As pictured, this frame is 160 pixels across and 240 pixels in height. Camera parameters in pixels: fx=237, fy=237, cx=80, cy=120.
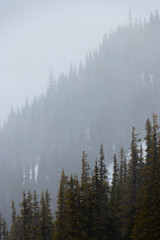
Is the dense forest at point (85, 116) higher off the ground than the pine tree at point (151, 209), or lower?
higher

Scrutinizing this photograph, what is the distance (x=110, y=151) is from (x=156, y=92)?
38799mm

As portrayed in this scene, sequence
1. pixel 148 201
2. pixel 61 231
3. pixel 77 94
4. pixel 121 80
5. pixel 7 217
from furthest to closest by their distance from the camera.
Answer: pixel 77 94
pixel 121 80
pixel 7 217
pixel 61 231
pixel 148 201

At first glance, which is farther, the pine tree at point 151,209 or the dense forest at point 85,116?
the dense forest at point 85,116

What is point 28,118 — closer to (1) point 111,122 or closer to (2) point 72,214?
(1) point 111,122

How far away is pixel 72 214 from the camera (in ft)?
68.3

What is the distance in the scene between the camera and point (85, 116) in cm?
13488

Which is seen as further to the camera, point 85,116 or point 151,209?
point 85,116

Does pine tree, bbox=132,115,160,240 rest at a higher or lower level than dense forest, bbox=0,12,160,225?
lower

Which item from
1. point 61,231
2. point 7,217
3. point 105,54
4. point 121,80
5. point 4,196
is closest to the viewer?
point 61,231

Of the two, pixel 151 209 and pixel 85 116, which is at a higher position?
pixel 85 116

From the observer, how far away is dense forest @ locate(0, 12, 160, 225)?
106375 millimetres

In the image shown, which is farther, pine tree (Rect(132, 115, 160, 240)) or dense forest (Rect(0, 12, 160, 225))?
dense forest (Rect(0, 12, 160, 225))

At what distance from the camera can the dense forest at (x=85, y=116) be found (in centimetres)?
10638

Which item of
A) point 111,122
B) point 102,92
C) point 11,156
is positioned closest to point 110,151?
point 111,122
